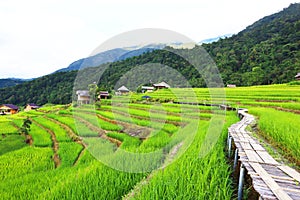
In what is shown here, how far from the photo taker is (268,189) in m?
1.81

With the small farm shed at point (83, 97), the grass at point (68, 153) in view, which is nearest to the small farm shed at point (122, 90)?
the small farm shed at point (83, 97)

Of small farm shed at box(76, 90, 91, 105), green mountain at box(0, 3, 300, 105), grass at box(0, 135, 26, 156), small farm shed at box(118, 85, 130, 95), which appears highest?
green mountain at box(0, 3, 300, 105)

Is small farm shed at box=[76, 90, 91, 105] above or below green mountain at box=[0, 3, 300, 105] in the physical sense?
below

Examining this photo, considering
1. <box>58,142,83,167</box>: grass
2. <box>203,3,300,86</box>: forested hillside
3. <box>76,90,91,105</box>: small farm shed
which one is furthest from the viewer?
<box>203,3,300,86</box>: forested hillside

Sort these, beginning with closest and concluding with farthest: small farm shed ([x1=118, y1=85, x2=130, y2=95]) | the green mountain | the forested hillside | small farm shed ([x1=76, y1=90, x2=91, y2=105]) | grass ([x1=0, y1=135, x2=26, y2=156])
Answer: grass ([x1=0, y1=135, x2=26, y2=156]), the green mountain, small farm shed ([x1=76, y1=90, x2=91, y2=105]), the forested hillside, small farm shed ([x1=118, y1=85, x2=130, y2=95])

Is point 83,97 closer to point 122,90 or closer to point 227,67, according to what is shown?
point 122,90

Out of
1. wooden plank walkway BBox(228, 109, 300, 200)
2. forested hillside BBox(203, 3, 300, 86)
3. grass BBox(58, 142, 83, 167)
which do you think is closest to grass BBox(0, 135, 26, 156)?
grass BBox(58, 142, 83, 167)

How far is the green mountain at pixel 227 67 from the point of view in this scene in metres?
20.4

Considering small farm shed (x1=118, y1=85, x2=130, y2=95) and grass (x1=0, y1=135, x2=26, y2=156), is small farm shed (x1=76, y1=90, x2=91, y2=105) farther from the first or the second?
grass (x1=0, y1=135, x2=26, y2=156)

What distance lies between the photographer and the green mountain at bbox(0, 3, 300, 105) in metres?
20.4

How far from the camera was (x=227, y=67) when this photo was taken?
3178cm

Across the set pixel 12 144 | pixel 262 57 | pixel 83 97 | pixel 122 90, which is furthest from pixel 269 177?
pixel 262 57

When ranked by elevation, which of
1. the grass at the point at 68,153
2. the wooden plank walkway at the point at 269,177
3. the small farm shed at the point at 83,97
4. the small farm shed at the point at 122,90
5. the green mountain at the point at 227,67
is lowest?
the grass at the point at 68,153

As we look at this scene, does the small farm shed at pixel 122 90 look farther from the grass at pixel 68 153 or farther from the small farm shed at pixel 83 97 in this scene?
the grass at pixel 68 153
